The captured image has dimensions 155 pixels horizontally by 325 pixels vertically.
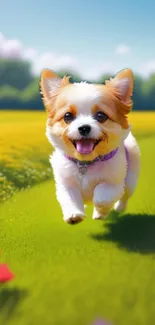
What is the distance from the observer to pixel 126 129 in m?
4.03

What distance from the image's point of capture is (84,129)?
370 centimetres

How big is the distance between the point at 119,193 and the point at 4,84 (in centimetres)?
1301

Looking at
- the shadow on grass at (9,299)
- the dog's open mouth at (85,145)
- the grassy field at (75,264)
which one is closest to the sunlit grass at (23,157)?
the grassy field at (75,264)

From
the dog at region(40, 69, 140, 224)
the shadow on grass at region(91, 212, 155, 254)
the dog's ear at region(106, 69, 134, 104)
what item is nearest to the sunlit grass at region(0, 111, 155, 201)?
the shadow on grass at region(91, 212, 155, 254)

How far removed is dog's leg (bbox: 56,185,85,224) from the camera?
393 cm

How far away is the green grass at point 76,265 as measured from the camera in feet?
10.5

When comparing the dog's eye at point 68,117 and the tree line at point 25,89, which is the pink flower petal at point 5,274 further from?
the tree line at point 25,89

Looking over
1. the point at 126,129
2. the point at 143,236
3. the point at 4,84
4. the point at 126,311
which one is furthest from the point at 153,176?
the point at 4,84

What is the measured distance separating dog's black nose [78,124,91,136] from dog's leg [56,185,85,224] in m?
0.57

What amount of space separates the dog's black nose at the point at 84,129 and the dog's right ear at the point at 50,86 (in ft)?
1.40

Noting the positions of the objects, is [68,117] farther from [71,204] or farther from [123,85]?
[71,204]

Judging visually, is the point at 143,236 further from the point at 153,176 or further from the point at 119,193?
the point at 153,176

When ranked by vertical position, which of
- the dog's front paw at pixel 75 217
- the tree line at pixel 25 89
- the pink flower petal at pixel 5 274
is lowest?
the tree line at pixel 25 89

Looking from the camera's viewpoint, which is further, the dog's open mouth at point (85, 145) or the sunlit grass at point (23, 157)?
the sunlit grass at point (23, 157)
